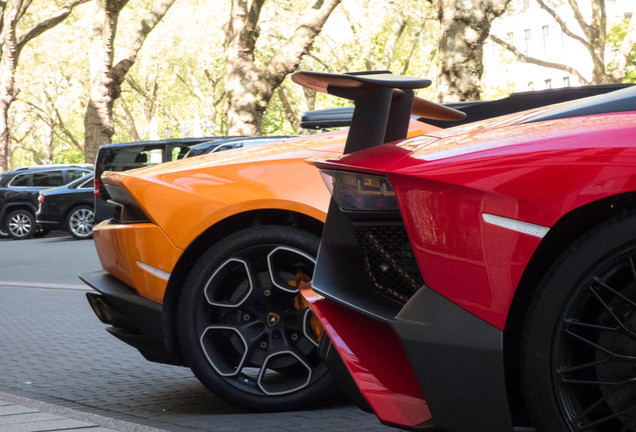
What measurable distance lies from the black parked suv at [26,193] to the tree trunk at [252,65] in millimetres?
4026

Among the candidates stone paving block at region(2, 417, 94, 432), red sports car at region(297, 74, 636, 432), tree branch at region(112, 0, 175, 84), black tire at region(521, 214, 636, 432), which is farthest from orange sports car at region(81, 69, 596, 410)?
tree branch at region(112, 0, 175, 84)

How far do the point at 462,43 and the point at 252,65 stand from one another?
10469mm

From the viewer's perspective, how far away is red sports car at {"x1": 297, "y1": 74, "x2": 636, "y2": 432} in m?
2.60

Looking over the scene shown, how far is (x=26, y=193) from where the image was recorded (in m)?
25.5

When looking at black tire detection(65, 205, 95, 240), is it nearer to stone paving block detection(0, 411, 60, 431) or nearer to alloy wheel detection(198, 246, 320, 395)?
alloy wheel detection(198, 246, 320, 395)

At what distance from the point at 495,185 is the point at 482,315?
0.33 m

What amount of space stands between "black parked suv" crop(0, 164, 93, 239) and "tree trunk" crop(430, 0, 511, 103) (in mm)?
11636

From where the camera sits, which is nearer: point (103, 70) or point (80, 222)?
point (80, 222)

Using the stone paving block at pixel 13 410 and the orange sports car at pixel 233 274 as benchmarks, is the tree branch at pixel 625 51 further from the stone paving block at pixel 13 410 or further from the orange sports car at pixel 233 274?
the stone paving block at pixel 13 410

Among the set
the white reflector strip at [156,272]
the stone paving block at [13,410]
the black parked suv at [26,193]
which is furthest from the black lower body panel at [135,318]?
the black parked suv at [26,193]

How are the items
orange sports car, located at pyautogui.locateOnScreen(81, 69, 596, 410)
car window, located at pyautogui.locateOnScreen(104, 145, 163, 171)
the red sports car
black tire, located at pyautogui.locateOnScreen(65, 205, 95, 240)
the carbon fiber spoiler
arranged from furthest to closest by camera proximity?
black tire, located at pyautogui.locateOnScreen(65, 205, 95, 240) < car window, located at pyautogui.locateOnScreen(104, 145, 163, 171) < orange sports car, located at pyautogui.locateOnScreen(81, 69, 596, 410) < the carbon fiber spoiler < the red sports car

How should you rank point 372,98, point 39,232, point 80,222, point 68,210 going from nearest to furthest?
1. point 372,98
2. point 80,222
3. point 68,210
4. point 39,232

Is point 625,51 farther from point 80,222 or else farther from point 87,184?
point 80,222

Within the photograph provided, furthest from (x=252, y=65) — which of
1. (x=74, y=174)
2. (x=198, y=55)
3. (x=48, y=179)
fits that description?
(x=198, y=55)
